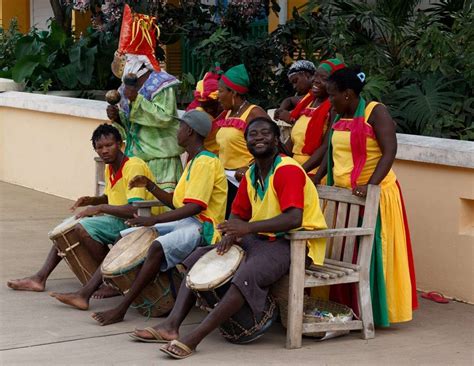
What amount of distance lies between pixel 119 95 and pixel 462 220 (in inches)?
105

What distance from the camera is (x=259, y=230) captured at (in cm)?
666

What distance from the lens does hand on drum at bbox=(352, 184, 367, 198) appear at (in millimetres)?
7086

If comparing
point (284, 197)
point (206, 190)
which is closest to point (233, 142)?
point (206, 190)

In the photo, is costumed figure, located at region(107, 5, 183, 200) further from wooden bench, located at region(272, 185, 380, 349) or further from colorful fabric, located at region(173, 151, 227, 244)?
wooden bench, located at region(272, 185, 380, 349)

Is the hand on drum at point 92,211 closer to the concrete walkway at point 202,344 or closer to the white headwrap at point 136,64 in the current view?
the concrete walkway at point 202,344

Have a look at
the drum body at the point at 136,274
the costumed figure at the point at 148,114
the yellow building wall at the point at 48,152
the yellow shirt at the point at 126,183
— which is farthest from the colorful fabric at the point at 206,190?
the yellow building wall at the point at 48,152

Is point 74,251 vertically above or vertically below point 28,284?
above

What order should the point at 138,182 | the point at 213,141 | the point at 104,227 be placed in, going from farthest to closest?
the point at 213,141
the point at 104,227
the point at 138,182

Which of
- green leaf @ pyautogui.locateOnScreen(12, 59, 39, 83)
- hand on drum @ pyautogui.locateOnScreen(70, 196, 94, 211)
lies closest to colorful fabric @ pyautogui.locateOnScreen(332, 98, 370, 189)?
hand on drum @ pyautogui.locateOnScreen(70, 196, 94, 211)

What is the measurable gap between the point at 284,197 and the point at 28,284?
2.50 meters

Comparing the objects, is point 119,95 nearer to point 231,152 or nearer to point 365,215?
point 231,152

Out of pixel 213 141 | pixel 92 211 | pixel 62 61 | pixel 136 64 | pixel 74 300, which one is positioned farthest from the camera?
pixel 62 61

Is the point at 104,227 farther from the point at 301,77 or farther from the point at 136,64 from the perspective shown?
the point at 301,77

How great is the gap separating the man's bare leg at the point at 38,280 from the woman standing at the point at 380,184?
232 cm
